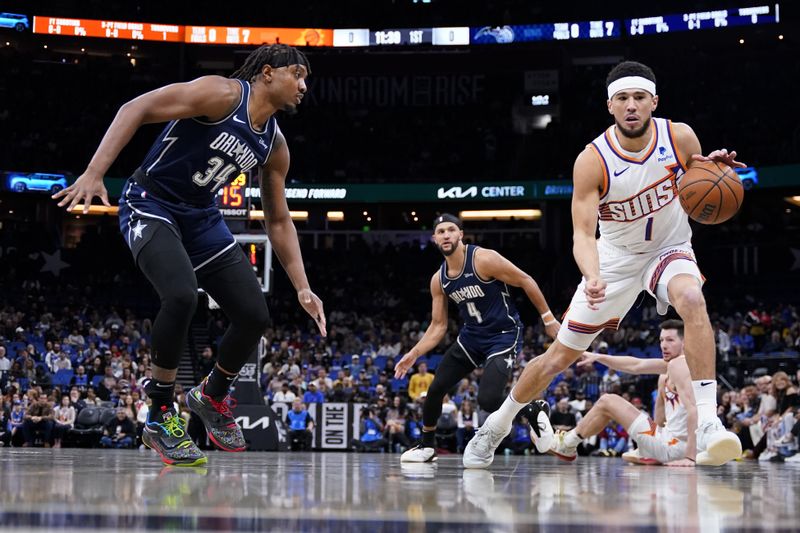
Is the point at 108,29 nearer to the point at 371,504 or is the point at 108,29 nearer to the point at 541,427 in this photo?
the point at 541,427

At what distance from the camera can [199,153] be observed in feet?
14.8

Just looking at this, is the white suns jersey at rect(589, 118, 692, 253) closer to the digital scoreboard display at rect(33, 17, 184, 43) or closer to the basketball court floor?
the basketball court floor

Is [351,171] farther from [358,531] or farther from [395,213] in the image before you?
[358,531]

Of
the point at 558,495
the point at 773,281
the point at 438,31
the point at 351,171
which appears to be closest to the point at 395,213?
the point at 351,171

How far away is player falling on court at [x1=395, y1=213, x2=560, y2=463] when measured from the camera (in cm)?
743

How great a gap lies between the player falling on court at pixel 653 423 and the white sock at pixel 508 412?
1393 millimetres

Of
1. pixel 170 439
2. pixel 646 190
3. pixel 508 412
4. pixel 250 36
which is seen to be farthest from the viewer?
pixel 250 36

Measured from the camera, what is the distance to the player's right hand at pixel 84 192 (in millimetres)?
3758

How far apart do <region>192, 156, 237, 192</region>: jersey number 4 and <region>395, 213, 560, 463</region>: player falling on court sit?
311 centimetres

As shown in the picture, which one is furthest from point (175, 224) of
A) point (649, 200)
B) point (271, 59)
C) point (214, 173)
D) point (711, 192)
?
point (711, 192)

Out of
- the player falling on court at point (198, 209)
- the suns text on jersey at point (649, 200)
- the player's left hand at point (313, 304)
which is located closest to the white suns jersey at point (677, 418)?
the suns text on jersey at point (649, 200)

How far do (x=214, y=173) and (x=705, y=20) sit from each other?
25773 mm

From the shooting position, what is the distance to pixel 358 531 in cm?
215

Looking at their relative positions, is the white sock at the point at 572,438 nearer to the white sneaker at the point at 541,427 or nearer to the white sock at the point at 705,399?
the white sneaker at the point at 541,427
